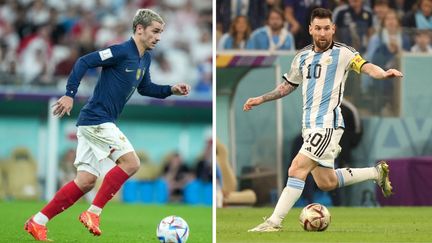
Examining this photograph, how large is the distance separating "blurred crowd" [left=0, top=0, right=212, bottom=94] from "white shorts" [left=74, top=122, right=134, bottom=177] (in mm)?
13516

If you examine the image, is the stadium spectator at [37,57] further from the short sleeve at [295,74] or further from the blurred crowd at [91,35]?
the short sleeve at [295,74]

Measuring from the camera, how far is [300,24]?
16.1 metres

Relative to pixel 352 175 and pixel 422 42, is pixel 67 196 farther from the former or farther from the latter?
pixel 422 42

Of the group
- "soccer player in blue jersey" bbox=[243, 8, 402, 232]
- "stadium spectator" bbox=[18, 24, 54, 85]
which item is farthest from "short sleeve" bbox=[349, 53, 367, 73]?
"stadium spectator" bbox=[18, 24, 54, 85]

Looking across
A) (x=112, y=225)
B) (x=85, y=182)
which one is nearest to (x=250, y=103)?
(x=85, y=182)

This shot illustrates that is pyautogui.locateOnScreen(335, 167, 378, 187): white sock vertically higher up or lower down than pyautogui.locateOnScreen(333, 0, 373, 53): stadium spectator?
lower down

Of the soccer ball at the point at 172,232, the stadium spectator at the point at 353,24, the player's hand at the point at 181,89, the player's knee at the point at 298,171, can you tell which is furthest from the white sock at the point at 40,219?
Result: the stadium spectator at the point at 353,24

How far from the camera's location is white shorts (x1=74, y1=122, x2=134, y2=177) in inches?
369

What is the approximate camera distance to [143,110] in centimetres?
2292

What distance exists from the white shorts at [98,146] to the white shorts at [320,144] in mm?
1657

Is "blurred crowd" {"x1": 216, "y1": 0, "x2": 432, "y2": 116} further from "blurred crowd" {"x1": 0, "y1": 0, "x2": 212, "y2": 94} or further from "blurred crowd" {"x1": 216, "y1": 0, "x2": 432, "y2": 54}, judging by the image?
"blurred crowd" {"x1": 0, "y1": 0, "x2": 212, "y2": 94}

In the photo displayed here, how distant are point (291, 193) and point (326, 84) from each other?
1099 mm

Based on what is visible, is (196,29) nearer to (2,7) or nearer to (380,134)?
(2,7)

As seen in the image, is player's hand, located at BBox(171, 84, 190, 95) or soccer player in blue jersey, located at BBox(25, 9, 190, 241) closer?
soccer player in blue jersey, located at BBox(25, 9, 190, 241)
